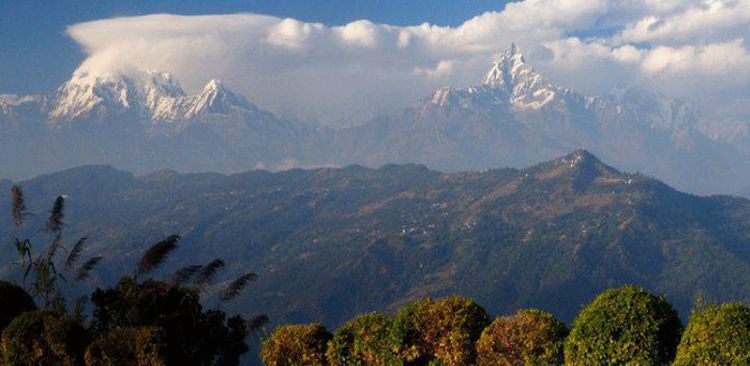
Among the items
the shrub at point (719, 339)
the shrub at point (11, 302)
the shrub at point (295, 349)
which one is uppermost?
the shrub at point (11, 302)

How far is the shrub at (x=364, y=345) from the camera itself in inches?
1019

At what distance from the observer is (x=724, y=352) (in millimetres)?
20578

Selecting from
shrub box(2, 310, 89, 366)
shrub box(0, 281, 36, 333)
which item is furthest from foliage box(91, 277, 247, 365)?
shrub box(0, 281, 36, 333)

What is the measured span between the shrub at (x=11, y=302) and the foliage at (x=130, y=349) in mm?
5791

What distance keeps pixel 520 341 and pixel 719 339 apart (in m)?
5.92

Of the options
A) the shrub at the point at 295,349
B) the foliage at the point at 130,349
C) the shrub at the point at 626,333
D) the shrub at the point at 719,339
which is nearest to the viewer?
the shrub at the point at 719,339

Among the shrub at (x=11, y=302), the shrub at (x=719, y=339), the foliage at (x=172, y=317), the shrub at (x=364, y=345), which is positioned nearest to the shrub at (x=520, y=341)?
the shrub at (x=364, y=345)

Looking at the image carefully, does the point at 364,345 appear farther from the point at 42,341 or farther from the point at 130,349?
the point at 42,341

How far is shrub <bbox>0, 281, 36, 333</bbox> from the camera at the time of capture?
94.0 feet

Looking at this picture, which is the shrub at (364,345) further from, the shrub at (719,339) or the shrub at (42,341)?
the shrub at (719,339)

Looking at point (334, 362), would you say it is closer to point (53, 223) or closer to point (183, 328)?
point (183, 328)

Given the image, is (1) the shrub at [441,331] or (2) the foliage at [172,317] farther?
(2) the foliage at [172,317]

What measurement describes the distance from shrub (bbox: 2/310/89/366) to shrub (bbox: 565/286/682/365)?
53.0 feet

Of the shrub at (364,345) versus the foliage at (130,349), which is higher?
the foliage at (130,349)
